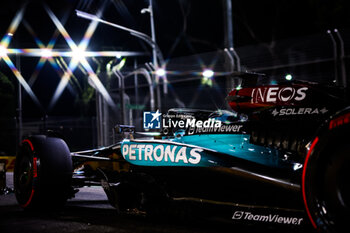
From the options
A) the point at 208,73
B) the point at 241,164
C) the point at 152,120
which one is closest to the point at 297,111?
the point at 241,164

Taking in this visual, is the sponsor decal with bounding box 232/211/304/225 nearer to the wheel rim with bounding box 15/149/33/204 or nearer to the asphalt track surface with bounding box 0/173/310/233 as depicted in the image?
the asphalt track surface with bounding box 0/173/310/233

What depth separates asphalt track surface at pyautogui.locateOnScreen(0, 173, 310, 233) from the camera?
13.6 ft

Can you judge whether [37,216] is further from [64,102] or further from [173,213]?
[64,102]

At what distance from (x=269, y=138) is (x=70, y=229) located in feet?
7.16

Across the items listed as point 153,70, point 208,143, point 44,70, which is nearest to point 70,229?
point 208,143

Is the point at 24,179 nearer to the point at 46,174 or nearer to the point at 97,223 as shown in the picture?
the point at 46,174

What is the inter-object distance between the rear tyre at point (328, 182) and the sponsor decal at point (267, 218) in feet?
1.06

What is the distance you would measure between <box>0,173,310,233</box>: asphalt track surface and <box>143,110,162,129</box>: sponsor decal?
1260 mm

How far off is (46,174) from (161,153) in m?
1.59

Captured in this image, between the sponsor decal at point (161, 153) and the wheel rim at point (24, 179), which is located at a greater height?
the sponsor decal at point (161, 153)

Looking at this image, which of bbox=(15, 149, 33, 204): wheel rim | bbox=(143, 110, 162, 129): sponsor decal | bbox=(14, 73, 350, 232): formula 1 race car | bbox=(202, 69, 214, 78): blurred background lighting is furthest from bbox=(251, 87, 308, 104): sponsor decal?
bbox=(202, 69, 214, 78): blurred background lighting

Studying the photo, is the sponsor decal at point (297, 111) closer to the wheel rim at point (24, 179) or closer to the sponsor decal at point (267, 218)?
the sponsor decal at point (267, 218)

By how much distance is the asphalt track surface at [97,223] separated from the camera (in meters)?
4.14

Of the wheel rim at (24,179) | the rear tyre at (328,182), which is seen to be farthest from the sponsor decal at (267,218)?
the wheel rim at (24,179)
